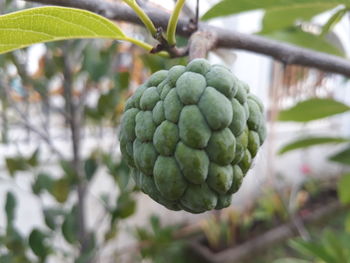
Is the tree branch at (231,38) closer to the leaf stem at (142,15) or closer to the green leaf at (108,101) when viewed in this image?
the leaf stem at (142,15)

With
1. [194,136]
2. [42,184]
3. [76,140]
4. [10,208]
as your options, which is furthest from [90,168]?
[194,136]

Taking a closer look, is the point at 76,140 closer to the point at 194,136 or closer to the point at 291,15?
the point at 291,15

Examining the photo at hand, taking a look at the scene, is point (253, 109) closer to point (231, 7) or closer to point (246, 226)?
point (231, 7)

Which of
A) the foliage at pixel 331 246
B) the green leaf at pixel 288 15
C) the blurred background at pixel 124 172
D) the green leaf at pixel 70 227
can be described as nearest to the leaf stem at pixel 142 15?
the blurred background at pixel 124 172

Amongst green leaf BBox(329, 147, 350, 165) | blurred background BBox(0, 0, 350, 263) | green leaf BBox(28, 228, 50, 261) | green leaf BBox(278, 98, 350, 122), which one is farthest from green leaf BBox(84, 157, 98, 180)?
green leaf BBox(329, 147, 350, 165)

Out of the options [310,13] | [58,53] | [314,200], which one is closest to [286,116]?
[310,13]

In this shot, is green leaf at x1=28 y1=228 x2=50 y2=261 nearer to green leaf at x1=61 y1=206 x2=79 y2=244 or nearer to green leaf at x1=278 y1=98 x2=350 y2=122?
green leaf at x1=61 y1=206 x2=79 y2=244
